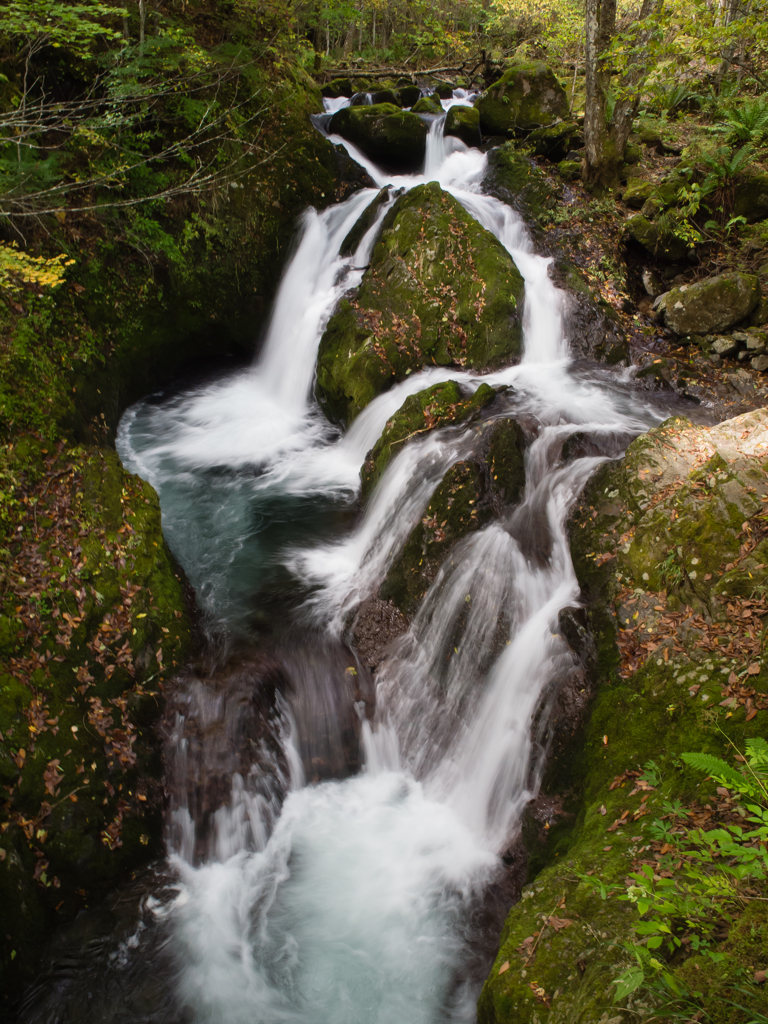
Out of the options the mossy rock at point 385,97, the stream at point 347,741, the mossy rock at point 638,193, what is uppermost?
the mossy rock at point 385,97

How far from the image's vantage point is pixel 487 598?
5.68m

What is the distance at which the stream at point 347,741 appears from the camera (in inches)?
159

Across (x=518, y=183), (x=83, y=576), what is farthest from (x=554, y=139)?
(x=83, y=576)

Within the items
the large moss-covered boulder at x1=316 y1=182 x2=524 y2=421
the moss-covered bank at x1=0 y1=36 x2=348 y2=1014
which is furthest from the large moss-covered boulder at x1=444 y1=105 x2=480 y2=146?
the moss-covered bank at x1=0 y1=36 x2=348 y2=1014

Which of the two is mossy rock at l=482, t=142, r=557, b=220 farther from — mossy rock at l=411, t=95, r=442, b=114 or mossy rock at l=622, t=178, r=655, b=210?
mossy rock at l=411, t=95, r=442, b=114

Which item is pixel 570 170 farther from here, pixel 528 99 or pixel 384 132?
pixel 384 132

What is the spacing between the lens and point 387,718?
5605 millimetres

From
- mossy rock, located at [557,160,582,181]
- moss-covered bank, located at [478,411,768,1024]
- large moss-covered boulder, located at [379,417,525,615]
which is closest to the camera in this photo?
moss-covered bank, located at [478,411,768,1024]

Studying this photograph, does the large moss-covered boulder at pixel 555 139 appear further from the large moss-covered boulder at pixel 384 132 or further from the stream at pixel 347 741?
the stream at pixel 347 741

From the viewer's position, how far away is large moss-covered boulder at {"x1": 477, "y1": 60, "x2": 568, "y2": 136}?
12891 millimetres

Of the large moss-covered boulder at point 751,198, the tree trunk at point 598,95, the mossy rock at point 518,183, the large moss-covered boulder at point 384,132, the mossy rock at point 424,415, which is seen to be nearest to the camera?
the mossy rock at point 424,415

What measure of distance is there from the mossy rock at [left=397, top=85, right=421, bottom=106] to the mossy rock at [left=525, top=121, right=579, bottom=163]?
4319mm

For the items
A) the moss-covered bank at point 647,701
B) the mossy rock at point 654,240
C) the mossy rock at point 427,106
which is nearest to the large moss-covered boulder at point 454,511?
the moss-covered bank at point 647,701

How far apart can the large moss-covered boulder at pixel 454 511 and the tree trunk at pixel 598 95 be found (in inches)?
291
